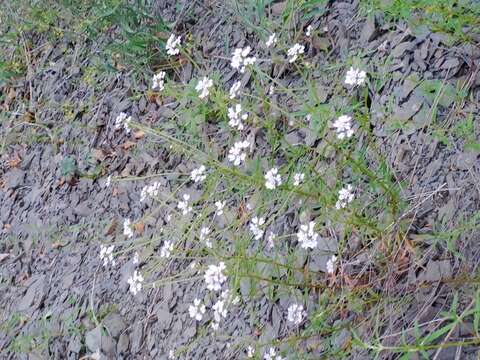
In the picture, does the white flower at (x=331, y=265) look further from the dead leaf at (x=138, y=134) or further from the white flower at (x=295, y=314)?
the dead leaf at (x=138, y=134)

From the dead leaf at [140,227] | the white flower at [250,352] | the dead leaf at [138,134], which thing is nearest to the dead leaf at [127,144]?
the dead leaf at [138,134]

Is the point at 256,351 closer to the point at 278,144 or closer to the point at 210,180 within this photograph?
the point at 210,180

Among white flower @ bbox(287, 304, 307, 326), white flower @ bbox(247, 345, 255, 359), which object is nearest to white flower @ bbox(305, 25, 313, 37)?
white flower @ bbox(287, 304, 307, 326)

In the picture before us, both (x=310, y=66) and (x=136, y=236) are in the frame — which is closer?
(x=310, y=66)

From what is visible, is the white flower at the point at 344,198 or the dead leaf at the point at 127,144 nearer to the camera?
the white flower at the point at 344,198

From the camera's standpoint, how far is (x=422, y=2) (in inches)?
83.8

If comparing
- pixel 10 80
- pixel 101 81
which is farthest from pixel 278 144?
pixel 10 80

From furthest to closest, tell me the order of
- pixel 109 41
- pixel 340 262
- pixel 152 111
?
pixel 109 41 → pixel 152 111 → pixel 340 262

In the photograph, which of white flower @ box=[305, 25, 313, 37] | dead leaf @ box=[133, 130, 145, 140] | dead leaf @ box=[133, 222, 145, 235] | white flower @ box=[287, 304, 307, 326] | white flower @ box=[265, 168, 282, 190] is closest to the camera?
white flower @ box=[265, 168, 282, 190]

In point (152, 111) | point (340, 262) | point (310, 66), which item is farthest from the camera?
point (152, 111)

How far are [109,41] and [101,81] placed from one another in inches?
8.0

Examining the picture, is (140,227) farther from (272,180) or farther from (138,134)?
(272,180)

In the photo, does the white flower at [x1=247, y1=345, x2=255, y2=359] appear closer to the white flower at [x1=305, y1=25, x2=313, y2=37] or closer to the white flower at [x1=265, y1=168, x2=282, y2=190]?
the white flower at [x1=265, y1=168, x2=282, y2=190]

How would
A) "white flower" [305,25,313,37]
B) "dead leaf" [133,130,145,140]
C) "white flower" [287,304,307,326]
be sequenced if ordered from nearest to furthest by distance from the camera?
1. "white flower" [287,304,307,326]
2. "white flower" [305,25,313,37]
3. "dead leaf" [133,130,145,140]
